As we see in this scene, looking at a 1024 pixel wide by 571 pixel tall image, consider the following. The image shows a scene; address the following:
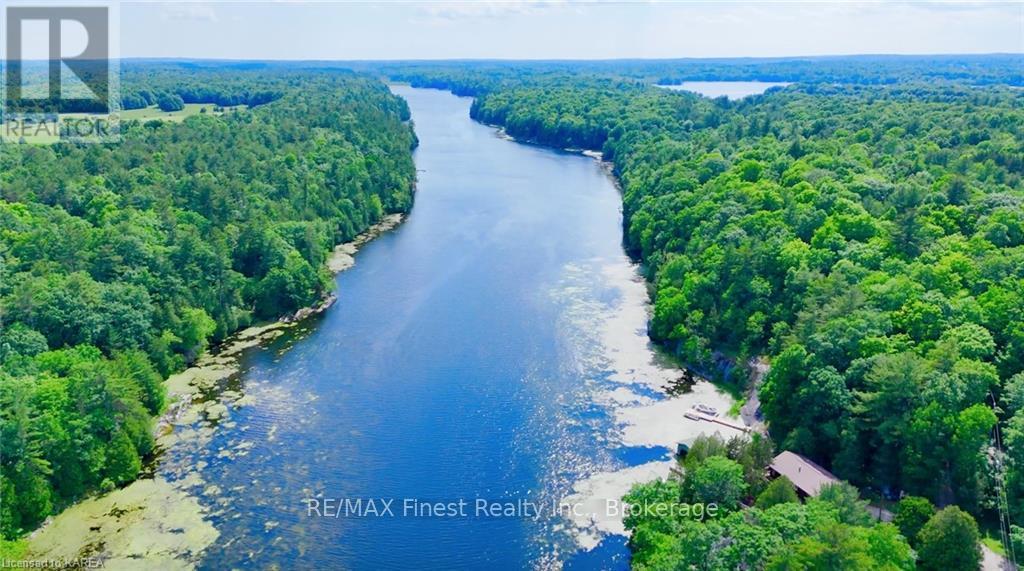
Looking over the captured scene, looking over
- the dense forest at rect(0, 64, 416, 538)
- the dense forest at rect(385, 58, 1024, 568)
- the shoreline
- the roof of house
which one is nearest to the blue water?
the shoreline

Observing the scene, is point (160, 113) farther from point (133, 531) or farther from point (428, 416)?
point (133, 531)

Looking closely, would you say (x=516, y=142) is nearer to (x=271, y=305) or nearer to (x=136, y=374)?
(x=271, y=305)

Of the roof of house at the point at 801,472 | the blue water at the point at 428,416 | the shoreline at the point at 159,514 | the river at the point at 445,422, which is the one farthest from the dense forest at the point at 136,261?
the roof of house at the point at 801,472

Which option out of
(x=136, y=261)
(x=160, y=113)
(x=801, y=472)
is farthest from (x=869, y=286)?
(x=160, y=113)

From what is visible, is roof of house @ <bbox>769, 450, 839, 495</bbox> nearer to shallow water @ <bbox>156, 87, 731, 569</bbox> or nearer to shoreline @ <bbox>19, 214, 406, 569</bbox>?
shallow water @ <bbox>156, 87, 731, 569</bbox>

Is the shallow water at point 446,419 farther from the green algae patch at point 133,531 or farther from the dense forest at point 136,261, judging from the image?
the dense forest at point 136,261
